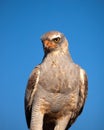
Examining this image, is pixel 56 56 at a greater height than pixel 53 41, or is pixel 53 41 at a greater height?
pixel 53 41

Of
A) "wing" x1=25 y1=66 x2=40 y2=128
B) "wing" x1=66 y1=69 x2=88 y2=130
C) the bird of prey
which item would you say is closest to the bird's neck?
the bird of prey

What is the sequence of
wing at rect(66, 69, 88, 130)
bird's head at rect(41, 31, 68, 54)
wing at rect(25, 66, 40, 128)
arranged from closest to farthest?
bird's head at rect(41, 31, 68, 54) < wing at rect(25, 66, 40, 128) < wing at rect(66, 69, 88, 130)

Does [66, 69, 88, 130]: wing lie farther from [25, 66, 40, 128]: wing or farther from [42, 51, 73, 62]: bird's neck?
[25, 66, 40, 128]: wing

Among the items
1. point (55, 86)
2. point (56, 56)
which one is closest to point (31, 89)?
point (55, 86)

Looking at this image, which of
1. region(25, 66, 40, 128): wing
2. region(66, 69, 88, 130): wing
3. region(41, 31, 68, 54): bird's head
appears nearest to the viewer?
region(41, 31, 68, 54): bird's head

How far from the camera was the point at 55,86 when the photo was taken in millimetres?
6766

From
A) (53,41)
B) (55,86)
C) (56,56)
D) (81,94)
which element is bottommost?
(81,94)

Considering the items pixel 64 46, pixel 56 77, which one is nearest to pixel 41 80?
pixel 56 77

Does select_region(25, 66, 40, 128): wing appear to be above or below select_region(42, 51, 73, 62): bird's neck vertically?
below

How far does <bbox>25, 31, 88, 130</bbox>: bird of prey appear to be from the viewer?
6.79m

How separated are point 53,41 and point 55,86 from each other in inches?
32.8

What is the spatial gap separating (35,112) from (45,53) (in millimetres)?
1132

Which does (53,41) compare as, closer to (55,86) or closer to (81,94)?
(55,86)

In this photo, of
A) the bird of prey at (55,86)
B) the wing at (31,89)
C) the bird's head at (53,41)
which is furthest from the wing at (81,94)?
the wing at (31,89)
